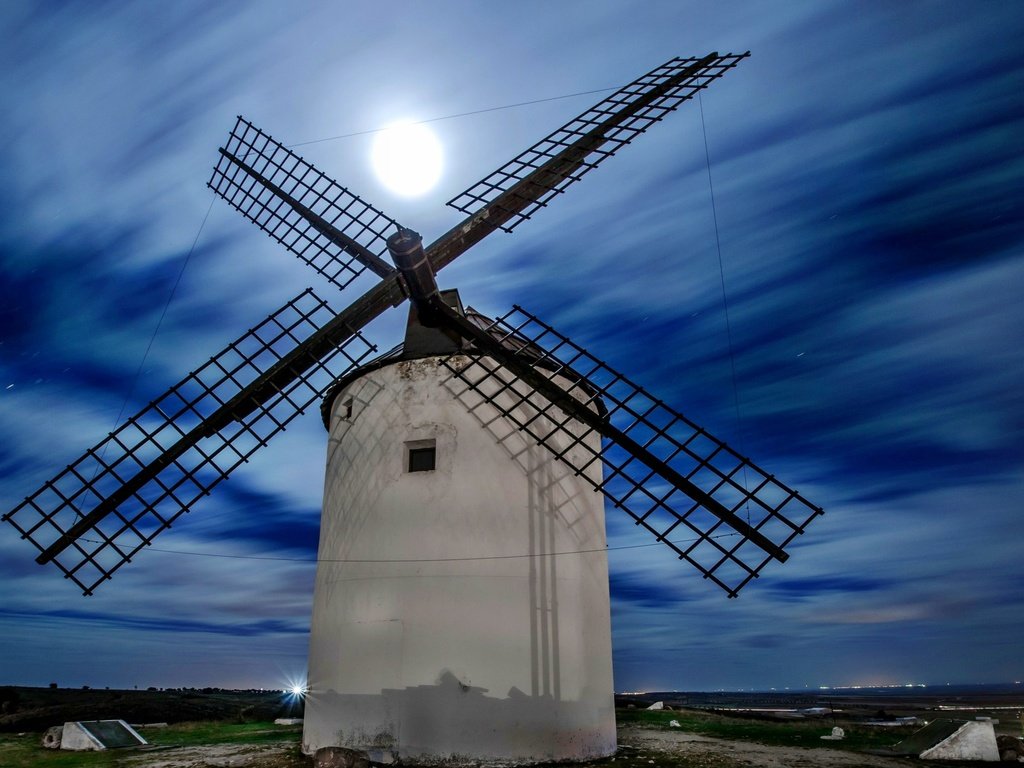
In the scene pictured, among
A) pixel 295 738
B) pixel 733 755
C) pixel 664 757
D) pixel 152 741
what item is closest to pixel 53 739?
pixel 152 741

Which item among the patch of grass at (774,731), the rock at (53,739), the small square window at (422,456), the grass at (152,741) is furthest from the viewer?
the patch of grass at (774,731)

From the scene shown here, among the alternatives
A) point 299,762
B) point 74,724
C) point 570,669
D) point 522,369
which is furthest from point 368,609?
point 74,724

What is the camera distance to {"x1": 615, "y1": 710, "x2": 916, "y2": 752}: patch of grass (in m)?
11.2

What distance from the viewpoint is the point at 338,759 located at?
25.5 feet

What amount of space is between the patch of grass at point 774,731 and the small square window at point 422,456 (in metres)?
7.55

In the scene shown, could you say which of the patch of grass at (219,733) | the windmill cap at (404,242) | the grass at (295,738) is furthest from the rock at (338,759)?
the windmill cap at (404,242)

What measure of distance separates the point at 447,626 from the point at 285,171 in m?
10.7

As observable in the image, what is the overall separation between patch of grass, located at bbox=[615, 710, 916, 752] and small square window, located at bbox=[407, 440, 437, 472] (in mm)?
7553

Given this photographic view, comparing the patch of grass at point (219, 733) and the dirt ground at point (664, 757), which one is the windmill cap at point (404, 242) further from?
the patch of grass at point (219, 733)

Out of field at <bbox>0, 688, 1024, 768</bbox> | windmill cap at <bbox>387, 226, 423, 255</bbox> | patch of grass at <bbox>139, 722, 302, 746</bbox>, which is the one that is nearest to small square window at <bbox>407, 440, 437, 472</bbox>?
windmill cap at <bbox>387, 226, 423, 255</bbox>

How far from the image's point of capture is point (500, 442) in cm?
969

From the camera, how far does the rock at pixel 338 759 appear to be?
7.73 meters

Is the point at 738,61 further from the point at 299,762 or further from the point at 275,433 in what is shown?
the point at 299,762

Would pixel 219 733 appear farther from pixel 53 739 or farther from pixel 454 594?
pixel 454 594
